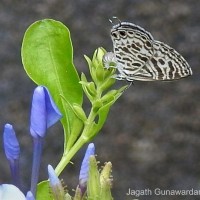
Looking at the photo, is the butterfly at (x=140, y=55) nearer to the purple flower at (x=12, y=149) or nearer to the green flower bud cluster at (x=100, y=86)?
the green flower bud cluster at (x=100, y=86)

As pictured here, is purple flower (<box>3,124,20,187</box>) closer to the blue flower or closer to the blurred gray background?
the blue flower

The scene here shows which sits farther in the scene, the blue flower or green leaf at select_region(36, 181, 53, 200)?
green leaf at select_region(36, 181, 53, 200)

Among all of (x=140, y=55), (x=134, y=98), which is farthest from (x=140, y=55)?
(x=134, y=98)

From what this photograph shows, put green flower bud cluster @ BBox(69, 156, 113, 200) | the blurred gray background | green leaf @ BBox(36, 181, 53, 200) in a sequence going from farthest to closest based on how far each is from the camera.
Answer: the blurred gray background, green leaf @ BBox(36, 181, 53, 200), green flower bud cluster @ BBox(69, 156, 113, 200)

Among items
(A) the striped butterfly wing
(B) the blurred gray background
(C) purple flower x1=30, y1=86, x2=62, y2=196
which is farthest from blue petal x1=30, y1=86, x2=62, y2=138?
(B) the blurred gray background

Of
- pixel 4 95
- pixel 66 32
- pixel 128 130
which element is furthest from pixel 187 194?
pixel 66 32
